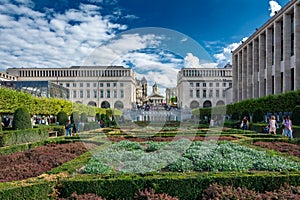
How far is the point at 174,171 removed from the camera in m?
6.80

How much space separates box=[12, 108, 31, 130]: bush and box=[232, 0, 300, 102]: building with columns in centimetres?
3315

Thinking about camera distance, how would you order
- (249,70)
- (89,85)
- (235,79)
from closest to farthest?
(89,85) → (249,70) → (235,79)

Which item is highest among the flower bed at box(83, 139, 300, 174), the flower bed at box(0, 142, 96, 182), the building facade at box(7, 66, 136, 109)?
the building facade at box(7, 66, 136, 109)

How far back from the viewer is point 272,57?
44906 millimetres

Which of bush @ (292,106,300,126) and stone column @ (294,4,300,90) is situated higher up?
stone column @ (294,4,300,90)

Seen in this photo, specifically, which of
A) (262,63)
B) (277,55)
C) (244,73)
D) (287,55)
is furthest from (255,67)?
(287,55)

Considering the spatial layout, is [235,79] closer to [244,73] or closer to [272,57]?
[244,73]

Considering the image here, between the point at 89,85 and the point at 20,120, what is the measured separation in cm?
816

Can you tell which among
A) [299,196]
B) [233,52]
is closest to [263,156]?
[299,196]

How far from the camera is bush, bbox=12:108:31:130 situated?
19.4 metres

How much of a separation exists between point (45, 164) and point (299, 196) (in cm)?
692

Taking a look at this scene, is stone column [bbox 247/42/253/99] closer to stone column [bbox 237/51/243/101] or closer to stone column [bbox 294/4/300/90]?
stone column [bbox 237/51/243/101]

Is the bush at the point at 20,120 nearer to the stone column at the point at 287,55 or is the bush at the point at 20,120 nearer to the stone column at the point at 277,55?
the stone column at the point at 287,55

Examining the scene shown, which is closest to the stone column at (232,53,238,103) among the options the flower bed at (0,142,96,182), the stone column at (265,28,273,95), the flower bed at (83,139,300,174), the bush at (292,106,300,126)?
the stone column at (265,28,273,95)
